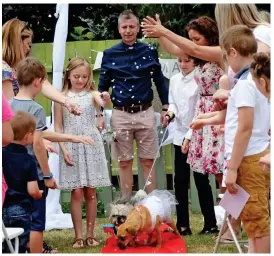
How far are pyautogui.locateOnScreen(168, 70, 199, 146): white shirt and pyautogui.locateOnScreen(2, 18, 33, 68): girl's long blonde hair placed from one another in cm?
149

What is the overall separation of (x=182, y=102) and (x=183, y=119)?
141mm

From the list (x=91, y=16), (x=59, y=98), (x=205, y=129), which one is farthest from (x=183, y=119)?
(x=91, y=16)

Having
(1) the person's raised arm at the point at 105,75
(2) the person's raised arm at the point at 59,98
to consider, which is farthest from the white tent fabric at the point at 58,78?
(2) the person's raised arm at the point at 59,98

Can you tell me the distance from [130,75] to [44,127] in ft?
5.08

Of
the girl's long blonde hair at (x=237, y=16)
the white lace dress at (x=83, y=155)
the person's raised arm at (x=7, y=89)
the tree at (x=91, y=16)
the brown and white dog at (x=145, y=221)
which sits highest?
the tree at (x=91, y=16)

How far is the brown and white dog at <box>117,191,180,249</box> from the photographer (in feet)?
17.7

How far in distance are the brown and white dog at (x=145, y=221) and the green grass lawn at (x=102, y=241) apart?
0.28 metres

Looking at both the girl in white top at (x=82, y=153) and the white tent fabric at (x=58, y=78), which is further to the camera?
the white tent fabric at (x=58, y=78)

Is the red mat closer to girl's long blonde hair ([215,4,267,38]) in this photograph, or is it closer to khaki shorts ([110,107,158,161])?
khaki shorts ([110,107,158,161])

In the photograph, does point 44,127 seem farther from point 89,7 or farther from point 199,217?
point 89,7

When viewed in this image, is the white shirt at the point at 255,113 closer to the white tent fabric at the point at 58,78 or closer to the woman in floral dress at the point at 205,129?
the woman in floral dress at the point at 205,129

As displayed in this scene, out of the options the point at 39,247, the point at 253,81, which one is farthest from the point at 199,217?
the point at 253,81

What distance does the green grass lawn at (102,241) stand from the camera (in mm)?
5605

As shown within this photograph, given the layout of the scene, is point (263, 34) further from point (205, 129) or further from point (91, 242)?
point (91, 242)
